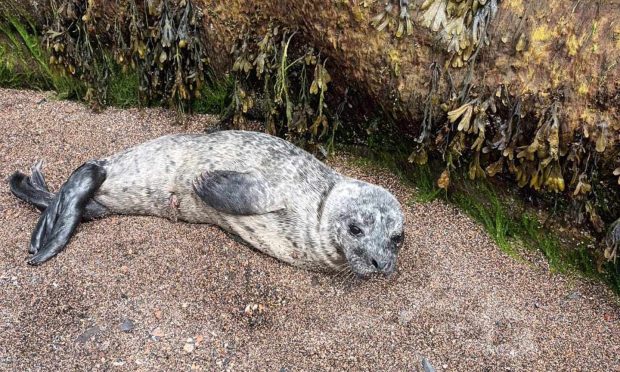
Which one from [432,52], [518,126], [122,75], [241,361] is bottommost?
[241,361]

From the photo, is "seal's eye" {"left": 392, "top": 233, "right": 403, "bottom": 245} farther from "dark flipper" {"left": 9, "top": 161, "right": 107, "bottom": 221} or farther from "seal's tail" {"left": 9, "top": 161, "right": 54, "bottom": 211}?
"seal's tail" {"left": 9, "top": 161, "right": 54, "bottom": 211}

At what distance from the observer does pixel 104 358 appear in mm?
2803

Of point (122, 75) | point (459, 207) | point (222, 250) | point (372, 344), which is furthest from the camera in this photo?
point (122, 75)

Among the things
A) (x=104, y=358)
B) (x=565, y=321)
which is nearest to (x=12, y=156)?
(x=104, y=358)

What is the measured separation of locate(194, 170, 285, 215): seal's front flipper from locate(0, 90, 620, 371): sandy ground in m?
0.25

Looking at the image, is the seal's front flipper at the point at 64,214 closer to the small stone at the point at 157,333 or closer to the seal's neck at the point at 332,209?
the small stone at the point at 157,333

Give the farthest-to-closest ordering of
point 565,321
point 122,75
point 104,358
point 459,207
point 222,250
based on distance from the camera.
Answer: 1. point 122,75
2. point 459,207
3. point 222,250
4. point 565,321
5. point 104,358

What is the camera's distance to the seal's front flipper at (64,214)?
337 centimetres

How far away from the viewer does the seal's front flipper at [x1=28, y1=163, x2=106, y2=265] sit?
337 centimetres

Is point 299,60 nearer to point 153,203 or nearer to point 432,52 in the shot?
point 432,52

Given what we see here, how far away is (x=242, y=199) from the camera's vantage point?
11.4 ft

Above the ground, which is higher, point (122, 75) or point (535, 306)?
point (122, 75)

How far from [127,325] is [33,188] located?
136cm

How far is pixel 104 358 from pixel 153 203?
3.80ft
